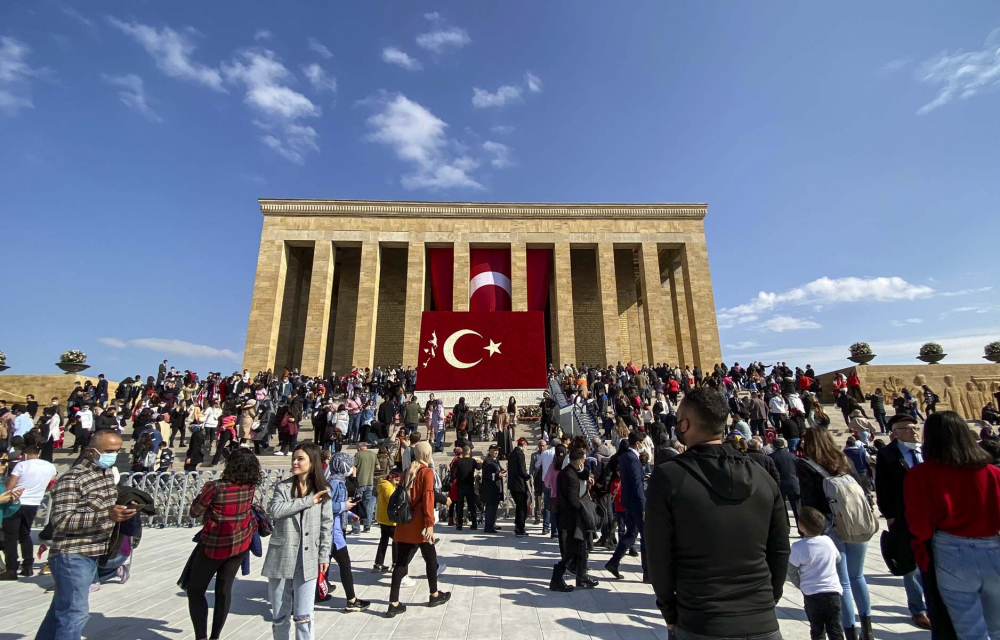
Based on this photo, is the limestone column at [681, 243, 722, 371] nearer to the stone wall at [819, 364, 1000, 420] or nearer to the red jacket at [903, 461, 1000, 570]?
the stone wall at [819, 364, 1000, 420]

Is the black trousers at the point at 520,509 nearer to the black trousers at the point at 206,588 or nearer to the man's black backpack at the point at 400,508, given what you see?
the man's black backpack at the point at 400,508

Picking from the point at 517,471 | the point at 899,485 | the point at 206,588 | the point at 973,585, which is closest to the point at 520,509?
the point at 517,471

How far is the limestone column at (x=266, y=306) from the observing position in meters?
22.7

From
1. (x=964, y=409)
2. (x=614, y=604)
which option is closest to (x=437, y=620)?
(x=614, y=604)

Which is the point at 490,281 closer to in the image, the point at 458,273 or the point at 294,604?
the point at 458,273

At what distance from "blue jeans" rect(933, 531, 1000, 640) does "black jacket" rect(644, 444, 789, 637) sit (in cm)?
146

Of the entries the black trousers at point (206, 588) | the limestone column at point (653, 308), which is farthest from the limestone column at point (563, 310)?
the black trousers at point (206, 588)

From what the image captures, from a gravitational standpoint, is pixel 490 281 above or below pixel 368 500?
above

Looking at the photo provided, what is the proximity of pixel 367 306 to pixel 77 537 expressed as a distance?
21917 mm

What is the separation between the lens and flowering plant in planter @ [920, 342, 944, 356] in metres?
18.6

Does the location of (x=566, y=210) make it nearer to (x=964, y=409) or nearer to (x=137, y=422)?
(x=964, y=409)

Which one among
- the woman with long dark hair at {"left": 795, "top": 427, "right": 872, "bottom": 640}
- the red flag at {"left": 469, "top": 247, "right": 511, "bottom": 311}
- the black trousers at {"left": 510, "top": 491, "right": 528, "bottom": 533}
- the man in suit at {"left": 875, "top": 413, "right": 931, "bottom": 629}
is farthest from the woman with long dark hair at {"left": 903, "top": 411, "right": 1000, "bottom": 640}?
the red flag at {"left": 469, "top": 247, "right": 511, "bottom": 311}

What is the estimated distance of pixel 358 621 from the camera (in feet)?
12.8

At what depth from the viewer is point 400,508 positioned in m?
4.09
